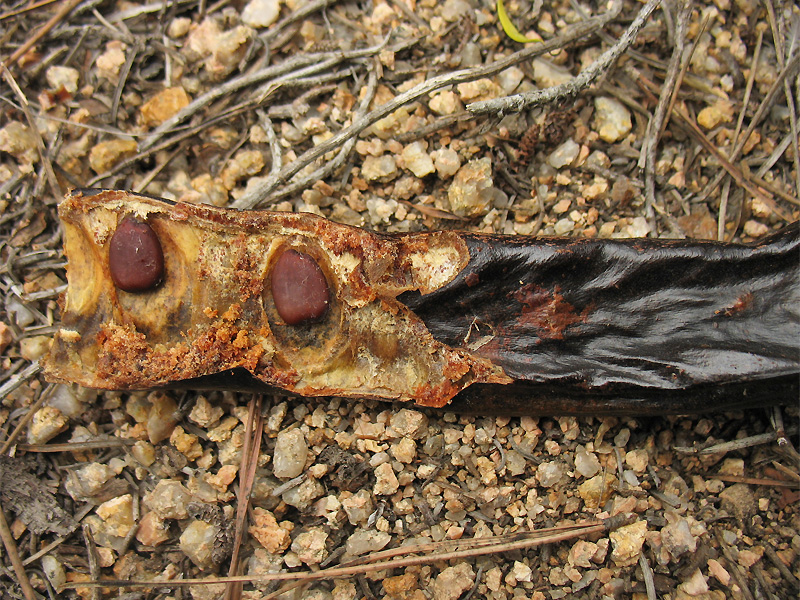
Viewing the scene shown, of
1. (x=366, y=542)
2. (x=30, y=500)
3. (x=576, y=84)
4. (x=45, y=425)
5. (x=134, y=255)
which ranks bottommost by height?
(x=366, y=542)

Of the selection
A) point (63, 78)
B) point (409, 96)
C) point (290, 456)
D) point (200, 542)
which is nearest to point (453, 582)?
point (290, 456)

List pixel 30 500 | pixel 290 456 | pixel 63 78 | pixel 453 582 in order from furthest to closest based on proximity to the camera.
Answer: pixel 63 78 → pixel 30 500 → pixel 290 456 → pixel 453 582

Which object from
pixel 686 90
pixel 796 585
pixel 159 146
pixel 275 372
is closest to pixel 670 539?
pixel 796 585

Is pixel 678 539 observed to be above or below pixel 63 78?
below

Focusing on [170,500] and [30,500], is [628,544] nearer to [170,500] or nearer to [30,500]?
[170,500]

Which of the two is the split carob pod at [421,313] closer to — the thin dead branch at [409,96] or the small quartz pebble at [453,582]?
the thin dead branch at [409,96]

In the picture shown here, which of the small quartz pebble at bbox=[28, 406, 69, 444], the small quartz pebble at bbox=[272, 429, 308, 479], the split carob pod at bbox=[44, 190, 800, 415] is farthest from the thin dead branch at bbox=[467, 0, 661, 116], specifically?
the small quartz pebble at bbox=[28, 406, 69, 444]

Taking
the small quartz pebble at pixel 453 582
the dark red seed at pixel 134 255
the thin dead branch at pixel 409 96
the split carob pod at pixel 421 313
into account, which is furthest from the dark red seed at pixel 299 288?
the small quartz pebble at pixel 453 582
